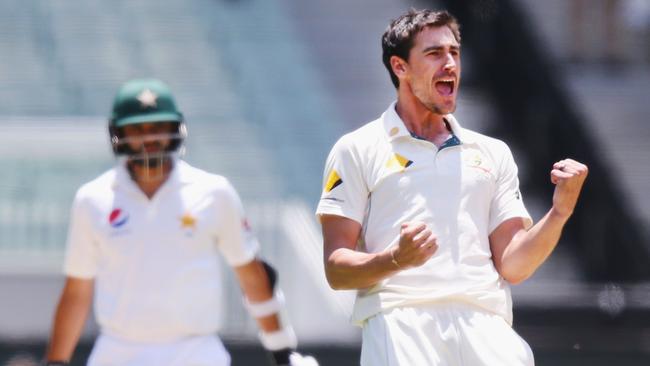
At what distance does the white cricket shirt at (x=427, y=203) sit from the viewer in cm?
441

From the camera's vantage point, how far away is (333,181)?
4.53 m

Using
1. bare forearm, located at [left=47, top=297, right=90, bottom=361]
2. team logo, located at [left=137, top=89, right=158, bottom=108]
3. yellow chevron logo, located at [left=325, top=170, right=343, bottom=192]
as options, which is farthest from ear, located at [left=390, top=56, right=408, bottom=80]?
bare forearm, located at [left=47, top=297, right=90, bottom=361]

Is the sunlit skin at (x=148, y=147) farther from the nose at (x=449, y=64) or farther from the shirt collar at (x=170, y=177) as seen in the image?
the nose at (x=449, y=64)

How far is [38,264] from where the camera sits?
12.1 m

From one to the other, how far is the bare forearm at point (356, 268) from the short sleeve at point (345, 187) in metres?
0.13

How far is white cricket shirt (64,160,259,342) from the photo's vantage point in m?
4.76

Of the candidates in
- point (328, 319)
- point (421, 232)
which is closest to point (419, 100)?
point (421, 232)

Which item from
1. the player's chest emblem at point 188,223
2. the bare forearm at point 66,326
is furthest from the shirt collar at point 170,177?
the bare forearm at point 66,326

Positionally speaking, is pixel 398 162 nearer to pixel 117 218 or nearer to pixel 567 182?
pixel 567 182

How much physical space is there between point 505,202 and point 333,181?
519mm

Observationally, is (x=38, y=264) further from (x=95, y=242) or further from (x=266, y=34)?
(x=95, y=242)

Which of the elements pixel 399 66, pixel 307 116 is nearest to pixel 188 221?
pixel 399 66

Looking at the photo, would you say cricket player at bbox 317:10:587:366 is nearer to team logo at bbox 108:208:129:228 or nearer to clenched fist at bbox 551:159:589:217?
clenched fist at bbox 551:159:589:217

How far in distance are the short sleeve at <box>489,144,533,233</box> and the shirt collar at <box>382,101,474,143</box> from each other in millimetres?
146
